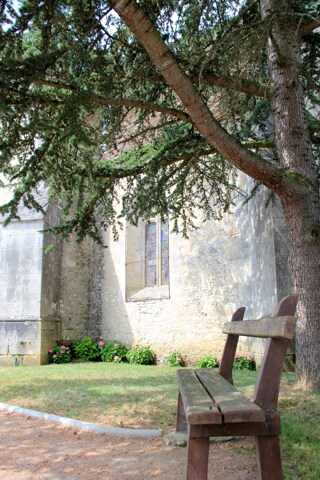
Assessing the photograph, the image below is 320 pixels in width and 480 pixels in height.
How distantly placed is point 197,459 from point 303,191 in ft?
12.2

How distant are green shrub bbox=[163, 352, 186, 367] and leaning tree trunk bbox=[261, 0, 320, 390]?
17.0ft

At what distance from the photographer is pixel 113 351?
431 inches

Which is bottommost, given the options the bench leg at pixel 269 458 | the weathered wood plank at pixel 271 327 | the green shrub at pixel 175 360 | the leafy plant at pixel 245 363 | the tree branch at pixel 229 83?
the green shrub at pixel 175 360

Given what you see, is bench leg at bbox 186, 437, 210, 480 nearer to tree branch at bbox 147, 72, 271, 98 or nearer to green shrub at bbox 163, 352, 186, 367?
tree branch at bbox 147, 72, 271, 98

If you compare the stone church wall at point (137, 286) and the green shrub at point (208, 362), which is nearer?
the stone church wall at point (137, 286)

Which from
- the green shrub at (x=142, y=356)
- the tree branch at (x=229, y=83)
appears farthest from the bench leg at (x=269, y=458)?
the green shrub at (x=142, y=356)

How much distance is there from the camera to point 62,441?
373 cm

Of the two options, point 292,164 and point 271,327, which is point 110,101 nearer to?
point 292,164

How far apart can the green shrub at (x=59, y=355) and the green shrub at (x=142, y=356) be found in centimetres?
154

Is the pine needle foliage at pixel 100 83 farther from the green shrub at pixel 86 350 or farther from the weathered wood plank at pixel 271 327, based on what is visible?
the green shrub at pixel 86 350

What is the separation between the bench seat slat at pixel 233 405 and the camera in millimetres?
2018

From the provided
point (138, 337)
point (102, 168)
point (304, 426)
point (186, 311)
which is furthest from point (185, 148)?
point (138, 337)

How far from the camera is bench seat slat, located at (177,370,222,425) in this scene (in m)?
2.03

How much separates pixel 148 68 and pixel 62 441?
4285 millimetres
